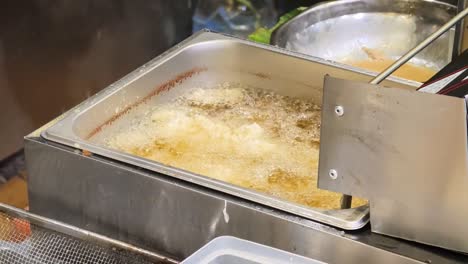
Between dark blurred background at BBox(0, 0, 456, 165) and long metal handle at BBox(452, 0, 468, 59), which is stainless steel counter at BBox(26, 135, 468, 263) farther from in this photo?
dark blurred background at BBox(0, 0, 456, 165)

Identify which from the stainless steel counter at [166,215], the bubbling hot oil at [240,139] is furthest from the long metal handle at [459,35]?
the stainless steel counter at [166,215]

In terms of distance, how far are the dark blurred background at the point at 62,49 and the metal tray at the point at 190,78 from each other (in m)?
1.26

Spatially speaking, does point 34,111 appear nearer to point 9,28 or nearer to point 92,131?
point 9,28

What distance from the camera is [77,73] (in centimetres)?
298

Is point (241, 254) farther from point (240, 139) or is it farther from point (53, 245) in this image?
point (240, 139)

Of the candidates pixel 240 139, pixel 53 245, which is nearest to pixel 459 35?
pixel 240 139

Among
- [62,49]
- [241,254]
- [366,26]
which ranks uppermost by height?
[366,26]

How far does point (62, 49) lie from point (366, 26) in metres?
1.35

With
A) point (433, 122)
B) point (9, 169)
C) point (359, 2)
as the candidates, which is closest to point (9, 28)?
point (9, 169)

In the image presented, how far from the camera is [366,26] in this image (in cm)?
213

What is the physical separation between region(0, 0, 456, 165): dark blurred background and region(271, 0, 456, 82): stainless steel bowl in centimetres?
76

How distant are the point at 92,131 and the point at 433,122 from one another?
72cm

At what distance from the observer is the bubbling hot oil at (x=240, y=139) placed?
132cm

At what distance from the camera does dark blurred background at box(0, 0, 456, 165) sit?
2.69 metres
